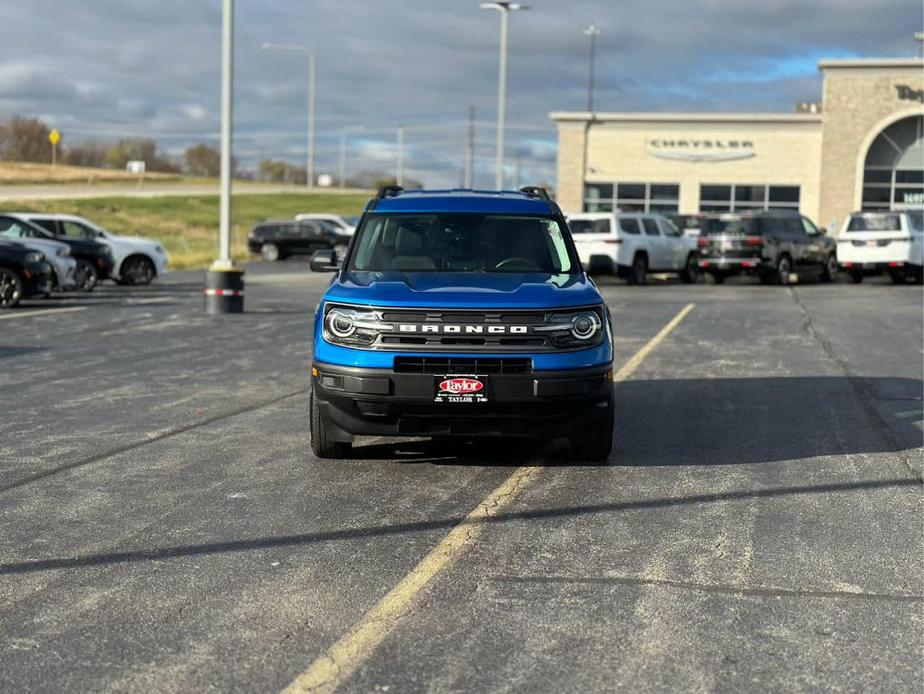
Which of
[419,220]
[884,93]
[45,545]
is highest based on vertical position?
[884,93]

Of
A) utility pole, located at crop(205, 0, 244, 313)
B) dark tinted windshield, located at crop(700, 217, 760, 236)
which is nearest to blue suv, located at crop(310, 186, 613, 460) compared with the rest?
utility pole, located at crop(205, 0, 244, 313)

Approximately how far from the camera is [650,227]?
30.6m

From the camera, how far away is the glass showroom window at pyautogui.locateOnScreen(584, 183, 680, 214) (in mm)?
57812

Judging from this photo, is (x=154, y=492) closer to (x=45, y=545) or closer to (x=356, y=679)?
(x=45, y=545)

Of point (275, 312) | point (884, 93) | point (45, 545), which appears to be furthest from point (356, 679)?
point (884, 93)

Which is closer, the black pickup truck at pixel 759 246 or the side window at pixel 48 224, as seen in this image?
the side window at pixel 48 224

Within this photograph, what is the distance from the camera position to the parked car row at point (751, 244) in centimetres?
2980

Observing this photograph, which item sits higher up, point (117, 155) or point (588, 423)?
point (117, 155)

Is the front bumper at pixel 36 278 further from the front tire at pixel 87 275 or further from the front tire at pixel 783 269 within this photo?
the front tire at pixel 783 269

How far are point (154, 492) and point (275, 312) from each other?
1370 cm

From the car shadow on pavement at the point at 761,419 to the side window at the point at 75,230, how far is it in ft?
59.5

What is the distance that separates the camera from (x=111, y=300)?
75.7 feet

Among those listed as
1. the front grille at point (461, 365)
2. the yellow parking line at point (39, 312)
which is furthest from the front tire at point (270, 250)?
the front grille at point (461, 365)

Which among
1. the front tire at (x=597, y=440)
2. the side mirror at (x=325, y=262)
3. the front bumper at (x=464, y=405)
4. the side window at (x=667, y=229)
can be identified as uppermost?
the side window at (x=667, y=229)
